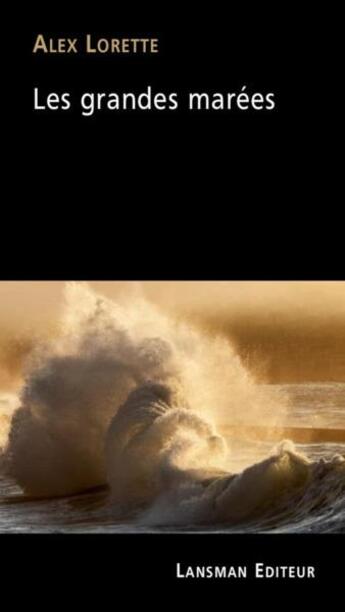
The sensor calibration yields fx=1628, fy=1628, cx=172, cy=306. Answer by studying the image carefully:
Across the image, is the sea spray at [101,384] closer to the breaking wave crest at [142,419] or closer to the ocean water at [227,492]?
the breaking wave crest at [142,419]

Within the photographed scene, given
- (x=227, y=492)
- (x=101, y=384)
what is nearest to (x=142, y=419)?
(x=101, y=384)

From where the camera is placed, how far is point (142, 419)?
67.9 feet

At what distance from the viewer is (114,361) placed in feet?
69.6

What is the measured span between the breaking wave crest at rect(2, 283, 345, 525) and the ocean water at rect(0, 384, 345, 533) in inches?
0.8

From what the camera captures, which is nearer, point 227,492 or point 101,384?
point 227,492

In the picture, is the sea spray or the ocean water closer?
the ocean water

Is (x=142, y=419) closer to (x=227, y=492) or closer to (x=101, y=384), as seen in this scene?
(x=101, y=384)

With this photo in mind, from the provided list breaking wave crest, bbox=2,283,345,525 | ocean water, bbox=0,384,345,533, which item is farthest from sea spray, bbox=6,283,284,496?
ocean water, bbox=0,384,345,533

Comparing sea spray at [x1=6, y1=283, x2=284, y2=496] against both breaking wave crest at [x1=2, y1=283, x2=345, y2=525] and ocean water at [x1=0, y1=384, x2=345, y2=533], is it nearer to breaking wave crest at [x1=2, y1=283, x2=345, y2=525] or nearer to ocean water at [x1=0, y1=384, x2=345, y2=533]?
breaking wave crest at [x1=2, y1=283, x2=345, y2=525]

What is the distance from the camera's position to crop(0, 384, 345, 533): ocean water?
1967 centimetres

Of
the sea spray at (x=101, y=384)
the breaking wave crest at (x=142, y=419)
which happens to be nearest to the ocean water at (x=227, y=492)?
the breaking wave crest at (x=142, y=419)

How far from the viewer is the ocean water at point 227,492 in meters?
19.7

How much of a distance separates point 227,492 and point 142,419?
63.0 inches

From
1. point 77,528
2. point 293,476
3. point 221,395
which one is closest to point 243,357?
point 221,395
